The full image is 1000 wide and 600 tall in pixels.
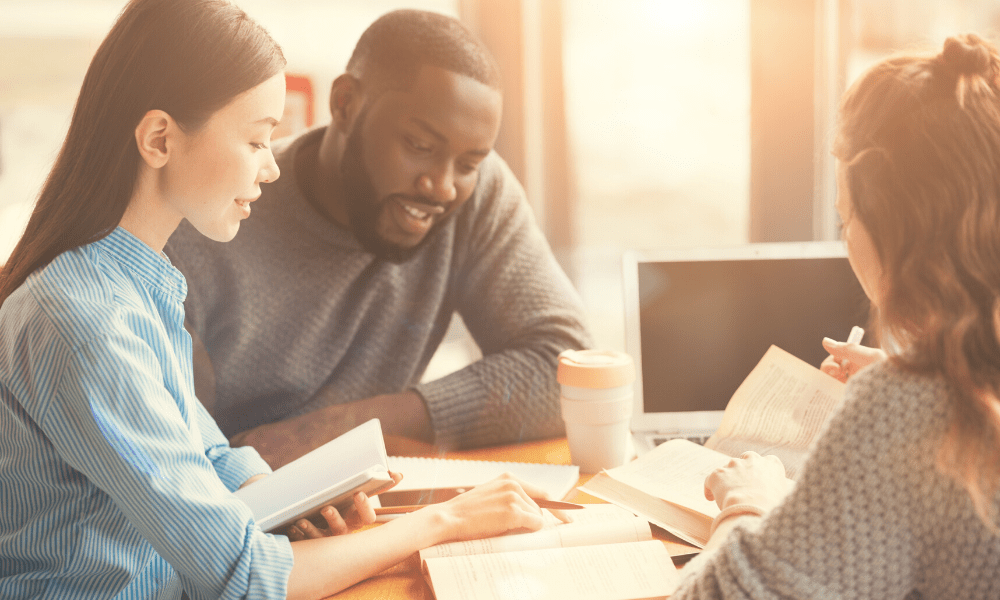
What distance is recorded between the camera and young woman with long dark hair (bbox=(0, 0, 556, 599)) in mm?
620

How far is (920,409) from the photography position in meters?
0.52

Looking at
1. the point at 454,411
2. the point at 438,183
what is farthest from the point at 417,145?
the point at 454,411

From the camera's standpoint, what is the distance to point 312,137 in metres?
1.41

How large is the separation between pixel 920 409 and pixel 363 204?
3.19 ft

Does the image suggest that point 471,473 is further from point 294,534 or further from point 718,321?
point 718,321

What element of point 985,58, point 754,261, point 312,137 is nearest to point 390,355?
point 312,137

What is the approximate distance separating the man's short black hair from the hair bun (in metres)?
0.76

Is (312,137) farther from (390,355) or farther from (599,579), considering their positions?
(599,579)

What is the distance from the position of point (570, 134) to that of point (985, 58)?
1.36 m

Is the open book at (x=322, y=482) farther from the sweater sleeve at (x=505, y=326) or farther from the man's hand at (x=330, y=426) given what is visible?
the sweater sleeve at (x=505, y=326)

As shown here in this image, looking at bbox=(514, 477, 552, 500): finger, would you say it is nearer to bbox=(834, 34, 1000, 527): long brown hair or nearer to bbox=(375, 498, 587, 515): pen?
bbox=(375, 498, 587, 515): pen

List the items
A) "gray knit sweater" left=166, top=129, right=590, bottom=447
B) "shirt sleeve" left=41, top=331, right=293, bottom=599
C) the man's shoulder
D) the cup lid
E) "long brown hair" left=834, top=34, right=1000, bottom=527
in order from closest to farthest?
"long brown hair" left=834, top=34, right=1000, bottom=527 → "shirt sleeve" left=41, top=331, right=293, bottom=599 → the cup lid → "gray knit sweater" left=166, top=129, right=590, bottom=447 → the man's shoulder

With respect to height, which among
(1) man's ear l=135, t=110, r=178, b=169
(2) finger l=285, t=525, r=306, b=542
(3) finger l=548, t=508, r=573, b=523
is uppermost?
(1) man's ear l=135, t=110, r=178, b=169

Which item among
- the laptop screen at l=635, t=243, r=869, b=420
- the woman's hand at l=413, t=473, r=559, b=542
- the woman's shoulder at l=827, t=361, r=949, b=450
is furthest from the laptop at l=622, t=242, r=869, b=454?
the woman's shoulder at l=827, t=361, r=949, b=450
